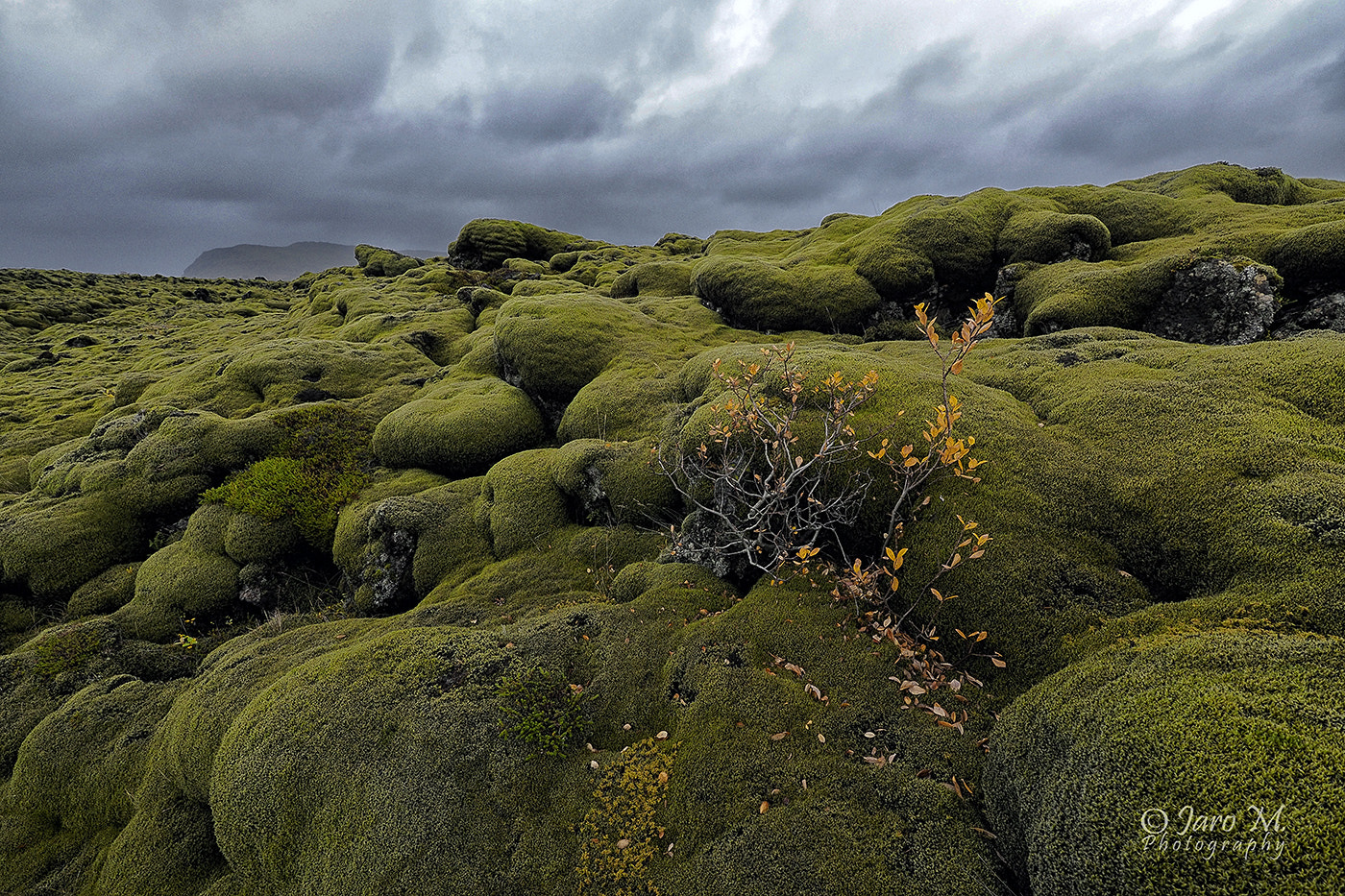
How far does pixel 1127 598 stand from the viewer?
5.68 metres

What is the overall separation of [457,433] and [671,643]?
419 inches

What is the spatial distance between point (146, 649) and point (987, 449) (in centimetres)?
1541

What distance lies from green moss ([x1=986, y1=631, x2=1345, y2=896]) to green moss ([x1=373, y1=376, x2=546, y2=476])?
13.6 metres

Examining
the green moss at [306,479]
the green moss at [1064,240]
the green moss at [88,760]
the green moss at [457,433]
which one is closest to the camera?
the green moss at [88,760]

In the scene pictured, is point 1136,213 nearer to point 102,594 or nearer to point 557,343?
point 557,343

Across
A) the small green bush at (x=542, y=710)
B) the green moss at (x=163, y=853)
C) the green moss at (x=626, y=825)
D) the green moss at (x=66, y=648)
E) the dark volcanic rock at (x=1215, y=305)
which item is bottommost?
the green moss at (x=163, y=853)

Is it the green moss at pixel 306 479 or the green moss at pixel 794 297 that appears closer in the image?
the green moss at pixel 306 479

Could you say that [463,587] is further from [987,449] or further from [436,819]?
[987,449]

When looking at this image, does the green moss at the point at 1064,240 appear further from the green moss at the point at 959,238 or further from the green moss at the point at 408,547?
the green moss at the point at 408,547

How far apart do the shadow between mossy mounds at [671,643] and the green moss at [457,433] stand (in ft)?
0.41

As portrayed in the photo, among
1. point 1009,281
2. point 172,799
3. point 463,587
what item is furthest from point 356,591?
point 1009,281

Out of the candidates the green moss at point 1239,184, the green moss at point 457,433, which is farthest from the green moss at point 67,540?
the green moss at point 1239,184

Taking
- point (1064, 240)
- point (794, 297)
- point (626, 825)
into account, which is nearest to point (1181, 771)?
point (626, 825)

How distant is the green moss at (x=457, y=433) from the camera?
576 inches
